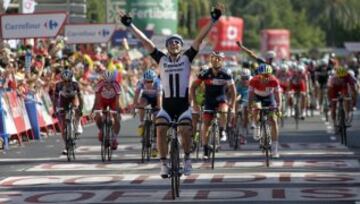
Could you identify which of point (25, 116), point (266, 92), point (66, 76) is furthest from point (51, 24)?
Result: point (266, 92)

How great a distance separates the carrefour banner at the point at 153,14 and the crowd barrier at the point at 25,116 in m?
39.7

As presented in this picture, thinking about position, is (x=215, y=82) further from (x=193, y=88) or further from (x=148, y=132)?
(x=148, y=132)

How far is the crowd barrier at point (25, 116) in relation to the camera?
28.1 meters

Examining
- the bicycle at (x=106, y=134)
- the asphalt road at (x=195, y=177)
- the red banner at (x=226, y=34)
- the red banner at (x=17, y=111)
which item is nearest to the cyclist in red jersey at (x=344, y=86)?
the asphalt road at (x=195, y=177)

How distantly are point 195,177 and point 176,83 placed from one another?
273 centimetres

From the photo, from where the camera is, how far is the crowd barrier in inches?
1107

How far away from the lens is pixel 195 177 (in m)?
19.9

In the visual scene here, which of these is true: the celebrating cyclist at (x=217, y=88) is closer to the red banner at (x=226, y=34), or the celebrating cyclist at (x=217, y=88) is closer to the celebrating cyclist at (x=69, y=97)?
the celebrating cyclist at (x=69, y=97)

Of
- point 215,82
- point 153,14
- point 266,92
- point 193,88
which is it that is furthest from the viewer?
point 153,14

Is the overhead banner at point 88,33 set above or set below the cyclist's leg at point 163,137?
above

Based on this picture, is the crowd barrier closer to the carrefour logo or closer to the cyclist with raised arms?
the carrefour logo

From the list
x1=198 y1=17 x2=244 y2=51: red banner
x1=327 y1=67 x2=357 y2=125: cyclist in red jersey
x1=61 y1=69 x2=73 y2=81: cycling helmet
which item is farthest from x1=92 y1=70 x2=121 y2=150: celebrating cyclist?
x1=198 y1=17 x2=244 y2=51: red banner

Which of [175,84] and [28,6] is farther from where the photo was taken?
[28,6]

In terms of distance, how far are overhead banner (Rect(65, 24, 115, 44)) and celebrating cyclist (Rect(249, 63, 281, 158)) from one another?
18.7 metres
